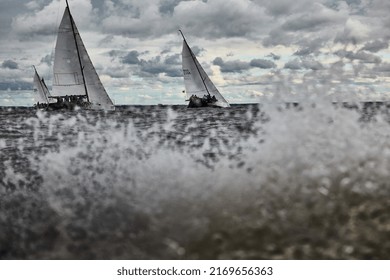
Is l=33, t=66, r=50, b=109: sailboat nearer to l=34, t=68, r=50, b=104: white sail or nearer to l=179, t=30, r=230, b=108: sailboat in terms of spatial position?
l=34, t=68, r=50, b=104: white sail

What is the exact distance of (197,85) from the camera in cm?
8069

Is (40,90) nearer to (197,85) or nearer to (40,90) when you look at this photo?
(40,90)

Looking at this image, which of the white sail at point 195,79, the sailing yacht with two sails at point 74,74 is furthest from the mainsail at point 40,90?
the white sail at point 195,79

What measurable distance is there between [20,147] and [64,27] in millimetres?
41226

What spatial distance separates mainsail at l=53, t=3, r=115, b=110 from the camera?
200 feet

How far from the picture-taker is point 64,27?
60.7 metres

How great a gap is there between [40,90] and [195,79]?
43.1 meters

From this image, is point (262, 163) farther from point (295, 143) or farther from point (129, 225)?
point (129, 225)

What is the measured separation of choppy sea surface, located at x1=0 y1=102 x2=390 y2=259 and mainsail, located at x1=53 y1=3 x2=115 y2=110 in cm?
4693

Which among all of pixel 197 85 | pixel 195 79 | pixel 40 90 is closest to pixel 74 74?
pixel 195 79

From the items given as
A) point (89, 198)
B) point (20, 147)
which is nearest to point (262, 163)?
point (89, 198)

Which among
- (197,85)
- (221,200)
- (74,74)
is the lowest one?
(221,200)

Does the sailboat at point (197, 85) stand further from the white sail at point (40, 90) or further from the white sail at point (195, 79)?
the white sail at point (40, 90)

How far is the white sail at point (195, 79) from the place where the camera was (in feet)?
252
